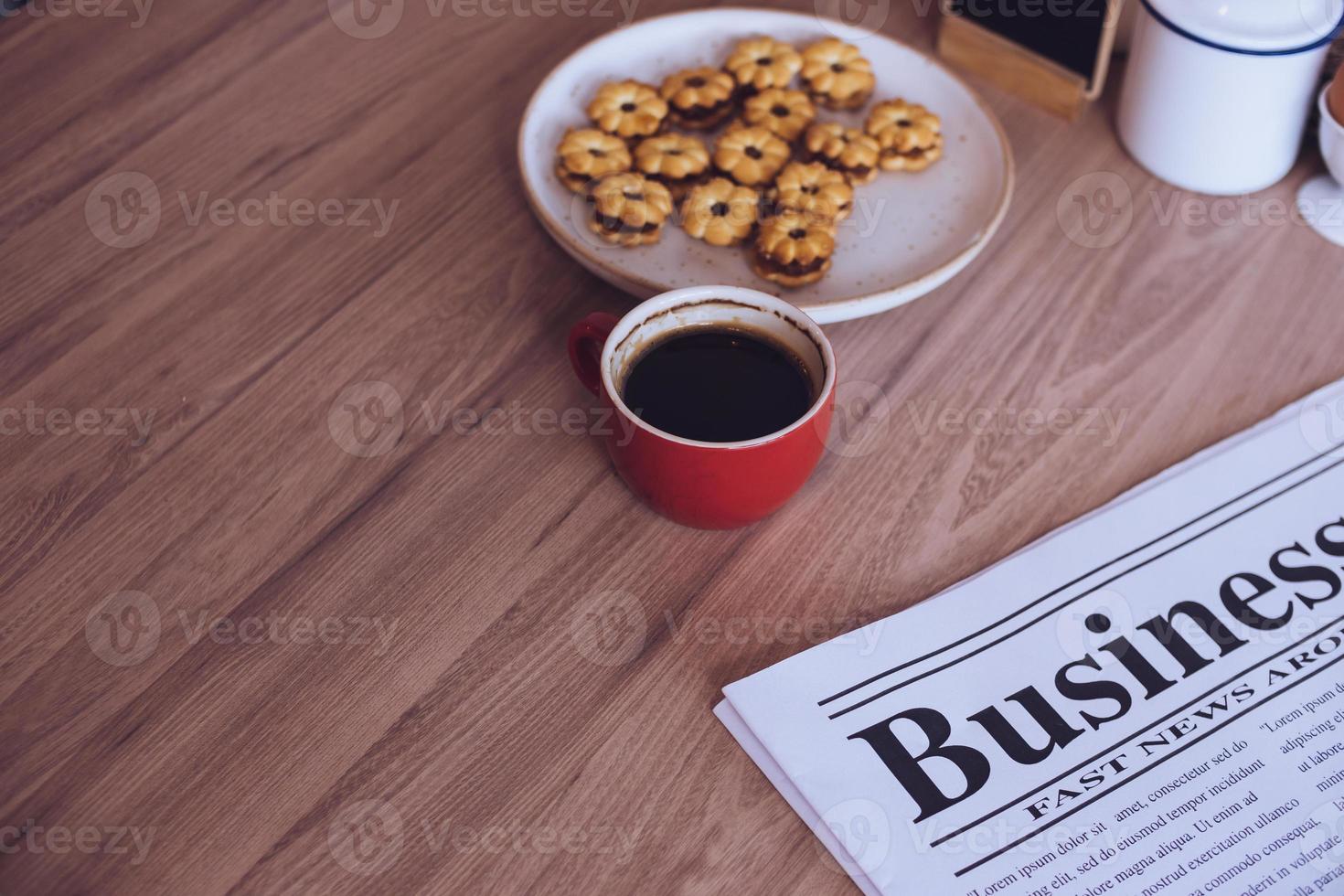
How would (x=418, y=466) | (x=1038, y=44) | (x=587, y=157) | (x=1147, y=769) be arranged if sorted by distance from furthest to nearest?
1. (x=1038, y=44)
2. (x=587, y=157)
3. (x=418, y=466)
4. (x=1147, y=769)

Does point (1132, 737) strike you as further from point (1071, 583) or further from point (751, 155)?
point (751, 155)

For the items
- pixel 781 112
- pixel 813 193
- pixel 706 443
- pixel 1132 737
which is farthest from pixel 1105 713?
pixel 781 112

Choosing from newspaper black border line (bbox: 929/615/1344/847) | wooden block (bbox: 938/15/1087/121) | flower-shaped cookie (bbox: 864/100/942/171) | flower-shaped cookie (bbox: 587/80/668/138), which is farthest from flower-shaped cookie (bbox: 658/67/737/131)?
newspaper black border line (bbox: 929/615/1344/847)

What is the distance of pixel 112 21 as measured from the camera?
43.9 inches

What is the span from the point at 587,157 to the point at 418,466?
0.93ft

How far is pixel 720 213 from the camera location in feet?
2.96

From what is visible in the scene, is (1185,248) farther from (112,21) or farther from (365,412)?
(112,21)

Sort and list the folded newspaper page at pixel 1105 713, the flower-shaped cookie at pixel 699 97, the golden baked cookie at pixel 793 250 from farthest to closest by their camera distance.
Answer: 1. the flower-shaped cookie at pixel 699 97
2. the golden baked cookie at pixel 793 250
3. the folded newspaper page at pixel 1105 713

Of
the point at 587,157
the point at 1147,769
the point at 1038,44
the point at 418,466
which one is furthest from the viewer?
the point at 1038,44

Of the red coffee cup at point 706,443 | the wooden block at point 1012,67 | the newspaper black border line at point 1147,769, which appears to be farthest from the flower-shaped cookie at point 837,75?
the newspaper black border line at point 1147,769

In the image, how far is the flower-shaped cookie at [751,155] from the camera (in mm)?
921

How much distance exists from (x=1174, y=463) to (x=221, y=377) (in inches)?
27.2

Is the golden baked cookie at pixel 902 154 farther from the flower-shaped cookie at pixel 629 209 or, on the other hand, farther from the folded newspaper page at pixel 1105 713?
the folded newspaper page at pixel 1105 713

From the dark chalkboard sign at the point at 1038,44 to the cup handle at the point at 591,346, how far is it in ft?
1.71
